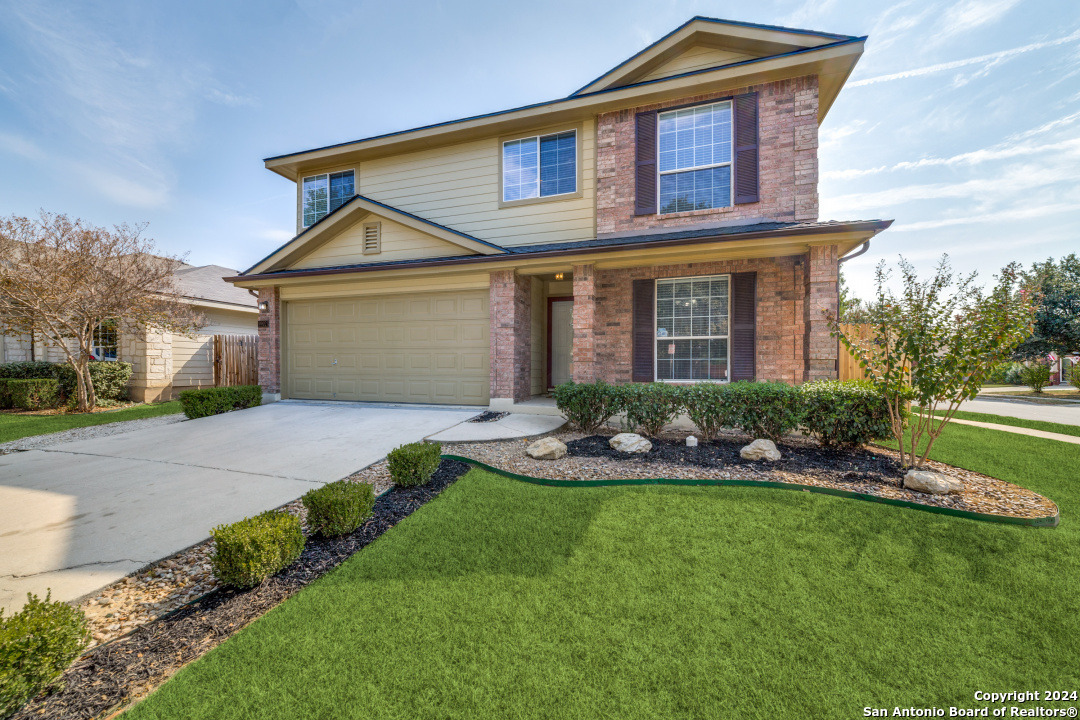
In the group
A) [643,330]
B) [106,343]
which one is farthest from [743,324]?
[106,343]

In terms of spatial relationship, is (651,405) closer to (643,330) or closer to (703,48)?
(643,330)

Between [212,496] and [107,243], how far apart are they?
10.5 m

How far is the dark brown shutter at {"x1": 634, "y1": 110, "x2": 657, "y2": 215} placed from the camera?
8422 mm

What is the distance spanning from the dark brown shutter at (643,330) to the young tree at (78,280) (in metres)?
12.2

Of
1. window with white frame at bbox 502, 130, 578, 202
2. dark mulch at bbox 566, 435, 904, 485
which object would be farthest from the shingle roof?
dark mulch at bbox 566, 435, 904, 485

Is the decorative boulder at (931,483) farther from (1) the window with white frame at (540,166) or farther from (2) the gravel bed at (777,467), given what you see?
(1) the window with white frame at (540,166)

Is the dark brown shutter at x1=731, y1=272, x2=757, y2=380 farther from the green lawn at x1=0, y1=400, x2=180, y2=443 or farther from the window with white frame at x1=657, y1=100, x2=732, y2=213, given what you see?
the green lawn at x1=0, y1=400, x2=180, y2=443

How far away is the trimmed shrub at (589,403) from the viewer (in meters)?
6.40

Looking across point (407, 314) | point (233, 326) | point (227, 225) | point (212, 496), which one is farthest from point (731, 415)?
point (233, 326)

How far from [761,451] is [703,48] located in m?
8.45

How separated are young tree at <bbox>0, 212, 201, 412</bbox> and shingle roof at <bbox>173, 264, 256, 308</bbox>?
1.58 meters

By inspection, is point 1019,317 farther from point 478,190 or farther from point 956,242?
point 956,242

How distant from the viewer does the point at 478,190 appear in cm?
980

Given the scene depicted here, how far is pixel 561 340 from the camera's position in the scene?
33.1 ft
